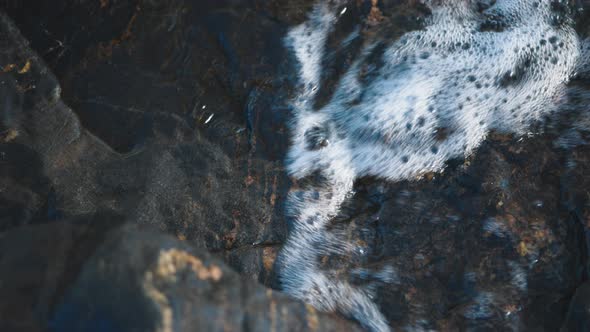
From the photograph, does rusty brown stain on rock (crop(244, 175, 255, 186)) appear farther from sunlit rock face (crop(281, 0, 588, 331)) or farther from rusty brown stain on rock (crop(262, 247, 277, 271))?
rusty brown stain on rock (crop(262, 247, 277, 271))

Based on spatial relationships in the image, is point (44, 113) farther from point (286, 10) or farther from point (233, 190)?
point (286, 10)

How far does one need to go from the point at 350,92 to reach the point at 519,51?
1089mm

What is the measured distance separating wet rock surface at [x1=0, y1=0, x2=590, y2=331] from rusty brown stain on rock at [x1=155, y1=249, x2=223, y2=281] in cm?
54

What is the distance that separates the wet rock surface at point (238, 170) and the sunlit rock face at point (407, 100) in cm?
8

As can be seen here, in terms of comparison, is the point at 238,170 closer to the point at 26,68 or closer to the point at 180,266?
the point at 180,266

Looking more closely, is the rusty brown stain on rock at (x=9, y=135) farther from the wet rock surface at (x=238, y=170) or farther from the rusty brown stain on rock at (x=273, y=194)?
the rusty brown stain on rock at (x=273, y=194)

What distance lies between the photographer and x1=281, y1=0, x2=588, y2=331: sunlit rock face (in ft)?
8.95

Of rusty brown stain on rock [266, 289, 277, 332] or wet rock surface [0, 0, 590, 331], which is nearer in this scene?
rusty brown stain on rock [266, 289, 277, 332]

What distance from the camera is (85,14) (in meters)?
2.69

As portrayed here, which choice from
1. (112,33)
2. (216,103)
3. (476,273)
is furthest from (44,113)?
(476,273)

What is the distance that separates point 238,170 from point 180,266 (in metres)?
0.96

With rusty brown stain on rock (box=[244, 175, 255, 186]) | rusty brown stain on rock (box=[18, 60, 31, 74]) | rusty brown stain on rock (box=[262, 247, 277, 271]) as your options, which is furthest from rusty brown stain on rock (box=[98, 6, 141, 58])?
rusty brown stain on rock (box=[262, 247, 277, 271])

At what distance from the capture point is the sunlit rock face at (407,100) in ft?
8.95

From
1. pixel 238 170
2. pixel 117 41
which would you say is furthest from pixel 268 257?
pixel 117 41
